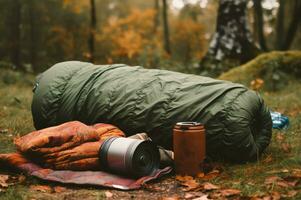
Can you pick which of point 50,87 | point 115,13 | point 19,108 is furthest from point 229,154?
point 115,13

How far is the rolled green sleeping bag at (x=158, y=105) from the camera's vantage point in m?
4.39

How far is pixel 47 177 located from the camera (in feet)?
12.7

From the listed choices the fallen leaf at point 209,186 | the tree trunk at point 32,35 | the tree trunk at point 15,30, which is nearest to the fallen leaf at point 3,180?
the fallen leaf at point 209,186

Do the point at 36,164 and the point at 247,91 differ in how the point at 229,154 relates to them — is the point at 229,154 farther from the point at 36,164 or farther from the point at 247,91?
the point at 36,164

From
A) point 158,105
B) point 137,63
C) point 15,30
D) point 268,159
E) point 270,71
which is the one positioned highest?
point 15,30

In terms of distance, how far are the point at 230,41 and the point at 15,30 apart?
13948 mm

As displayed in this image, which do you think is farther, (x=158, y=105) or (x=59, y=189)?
(x=158, y=105)

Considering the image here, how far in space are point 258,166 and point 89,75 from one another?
2236 millimetres

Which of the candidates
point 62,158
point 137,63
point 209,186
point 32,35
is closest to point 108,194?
point 62,158

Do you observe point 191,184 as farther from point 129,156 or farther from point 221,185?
point 129,156

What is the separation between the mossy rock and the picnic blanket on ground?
5.56 meters

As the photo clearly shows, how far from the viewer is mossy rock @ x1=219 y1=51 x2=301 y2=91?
Result: 924 centimetres

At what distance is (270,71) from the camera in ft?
30.8

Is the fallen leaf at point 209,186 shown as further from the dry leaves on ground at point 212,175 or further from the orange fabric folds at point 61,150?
the orange fabric folds at point 61,150
